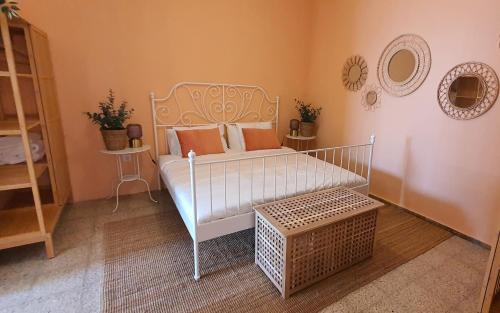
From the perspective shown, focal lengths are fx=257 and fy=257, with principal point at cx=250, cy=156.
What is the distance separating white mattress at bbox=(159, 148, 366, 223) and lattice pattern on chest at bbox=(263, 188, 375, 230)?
0.38ft

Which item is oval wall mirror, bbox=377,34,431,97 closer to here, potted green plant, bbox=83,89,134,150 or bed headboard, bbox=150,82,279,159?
bed headboard, bbox=150,82,279,159

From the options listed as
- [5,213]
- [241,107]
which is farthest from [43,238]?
[241,107]

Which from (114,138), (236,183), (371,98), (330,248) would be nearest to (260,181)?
(236,183)

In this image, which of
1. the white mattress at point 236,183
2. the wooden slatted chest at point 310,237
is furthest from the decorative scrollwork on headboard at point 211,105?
the wooden slatted chest at point 310,237

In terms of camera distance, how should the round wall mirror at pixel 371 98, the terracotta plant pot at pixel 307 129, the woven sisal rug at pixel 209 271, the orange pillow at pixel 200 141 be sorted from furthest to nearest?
1. the terracotta plant pot at pixel 307 129
2. the round wall mirror at pixel 371 98
3. the orange pillow at pixel 200 141
4. the woven sisal rug at pixel 209 271

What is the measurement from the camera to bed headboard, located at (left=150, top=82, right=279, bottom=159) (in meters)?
3.02

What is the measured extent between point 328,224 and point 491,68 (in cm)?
182

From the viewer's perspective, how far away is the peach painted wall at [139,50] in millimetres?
2502

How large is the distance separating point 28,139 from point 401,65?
3.26m

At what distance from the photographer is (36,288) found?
5.33ft

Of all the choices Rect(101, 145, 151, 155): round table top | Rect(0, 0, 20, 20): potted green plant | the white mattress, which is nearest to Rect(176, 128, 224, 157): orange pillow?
the white mattress

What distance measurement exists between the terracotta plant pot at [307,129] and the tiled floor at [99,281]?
1942 millimetres

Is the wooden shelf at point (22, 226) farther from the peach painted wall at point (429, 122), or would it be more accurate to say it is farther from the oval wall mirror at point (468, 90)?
the oval wall mirror at point (468, 90)

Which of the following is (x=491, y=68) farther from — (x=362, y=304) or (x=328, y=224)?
(x=362, y=304)
